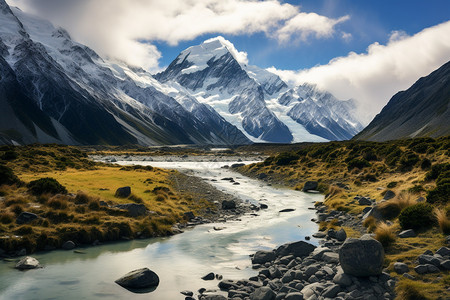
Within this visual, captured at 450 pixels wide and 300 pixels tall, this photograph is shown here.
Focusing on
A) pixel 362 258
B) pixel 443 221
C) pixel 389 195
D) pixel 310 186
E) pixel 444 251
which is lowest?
pixel 444 251

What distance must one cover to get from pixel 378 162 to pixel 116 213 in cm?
4690

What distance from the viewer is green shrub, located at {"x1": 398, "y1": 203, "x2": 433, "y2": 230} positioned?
20969mm

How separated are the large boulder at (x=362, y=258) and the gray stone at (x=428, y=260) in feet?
6.00

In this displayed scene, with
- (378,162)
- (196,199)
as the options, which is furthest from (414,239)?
(378,162)

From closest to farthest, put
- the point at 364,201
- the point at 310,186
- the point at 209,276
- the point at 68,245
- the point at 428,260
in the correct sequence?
the point at 428,260
the point at 209,276
the point at 68,245
the point at 364,201
the point at 310,186

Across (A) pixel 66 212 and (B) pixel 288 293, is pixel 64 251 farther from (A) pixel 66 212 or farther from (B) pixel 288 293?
(B) pixel 288 293

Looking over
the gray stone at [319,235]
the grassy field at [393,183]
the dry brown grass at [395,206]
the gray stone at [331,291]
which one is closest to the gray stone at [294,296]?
the gray stone at [331,291]

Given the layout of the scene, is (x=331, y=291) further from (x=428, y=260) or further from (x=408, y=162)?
(x=408, y=162)

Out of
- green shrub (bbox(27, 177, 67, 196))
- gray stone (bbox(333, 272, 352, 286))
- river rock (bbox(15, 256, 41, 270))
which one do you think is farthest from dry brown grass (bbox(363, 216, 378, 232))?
green shrub (bbox(27, 177, 67, 196))

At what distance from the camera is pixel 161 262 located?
22078 mm

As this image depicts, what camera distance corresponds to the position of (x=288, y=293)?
51.7 feet

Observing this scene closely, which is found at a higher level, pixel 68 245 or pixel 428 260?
pixel 68 245

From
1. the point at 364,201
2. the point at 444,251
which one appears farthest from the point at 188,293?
the point at 364,201

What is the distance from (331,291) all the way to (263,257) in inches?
274
